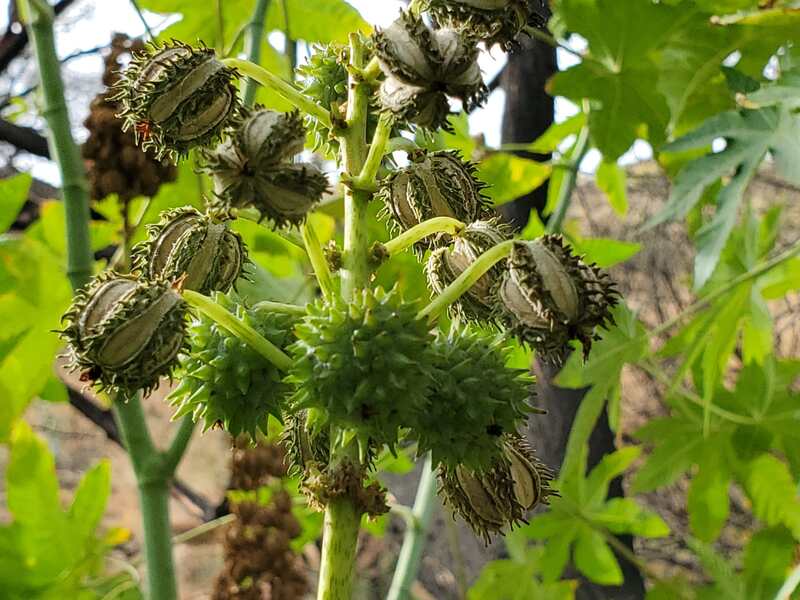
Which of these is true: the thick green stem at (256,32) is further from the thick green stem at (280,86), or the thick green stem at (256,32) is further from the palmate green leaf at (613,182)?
the palmate green leaf at (613,182)

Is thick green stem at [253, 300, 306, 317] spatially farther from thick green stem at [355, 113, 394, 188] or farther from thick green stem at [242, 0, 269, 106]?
thick green stem at [242, 0, 269, 106]

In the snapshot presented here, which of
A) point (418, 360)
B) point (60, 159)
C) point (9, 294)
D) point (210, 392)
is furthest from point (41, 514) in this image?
point (418, 360)

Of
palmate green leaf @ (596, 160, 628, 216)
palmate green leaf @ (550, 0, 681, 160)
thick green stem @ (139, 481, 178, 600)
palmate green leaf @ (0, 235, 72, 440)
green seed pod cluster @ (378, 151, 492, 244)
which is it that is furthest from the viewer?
palmate green leaf @ (596, 160, 628, 216)

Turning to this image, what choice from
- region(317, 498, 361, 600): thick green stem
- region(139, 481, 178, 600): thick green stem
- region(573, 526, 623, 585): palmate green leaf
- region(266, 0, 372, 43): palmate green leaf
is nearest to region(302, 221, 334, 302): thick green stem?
region(317, 498, 361, 600): thick green stem

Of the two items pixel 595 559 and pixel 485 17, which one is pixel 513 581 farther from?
pixel 485 17

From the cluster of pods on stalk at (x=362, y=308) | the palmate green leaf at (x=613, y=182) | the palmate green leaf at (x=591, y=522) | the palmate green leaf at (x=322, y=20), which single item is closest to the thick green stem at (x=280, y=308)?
the cluster of pods on stalk at (x=362, y=308)

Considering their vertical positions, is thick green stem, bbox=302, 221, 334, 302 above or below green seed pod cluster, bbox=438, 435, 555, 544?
above

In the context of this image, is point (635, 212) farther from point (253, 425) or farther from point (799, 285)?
point (253, 425)
